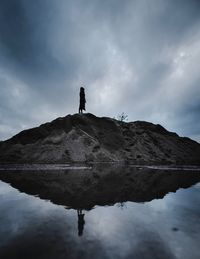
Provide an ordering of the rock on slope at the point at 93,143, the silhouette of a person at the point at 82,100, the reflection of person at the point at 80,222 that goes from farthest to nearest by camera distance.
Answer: the silhouette of a person at the point at 82,100
the rock on slope at the point at 93,143
the reflection of person at the point at 80,222

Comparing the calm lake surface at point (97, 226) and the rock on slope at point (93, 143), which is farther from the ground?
the rock on slope at point (93, 143)

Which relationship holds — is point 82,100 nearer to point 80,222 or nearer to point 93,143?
point 93,143

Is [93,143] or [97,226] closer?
[97,226]

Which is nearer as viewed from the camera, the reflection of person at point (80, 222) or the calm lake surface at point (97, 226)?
the calm lake surface at point (97, 226)

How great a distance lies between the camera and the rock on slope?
20.2 meters

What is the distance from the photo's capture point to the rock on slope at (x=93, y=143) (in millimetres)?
20203

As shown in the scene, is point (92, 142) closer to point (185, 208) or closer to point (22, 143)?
point (22, 143)

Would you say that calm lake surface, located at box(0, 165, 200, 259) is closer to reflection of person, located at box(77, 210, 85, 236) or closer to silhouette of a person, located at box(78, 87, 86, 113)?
reflection of person, located at box(77, 210, 85, 236)

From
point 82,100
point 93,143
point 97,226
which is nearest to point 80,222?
point 97,226

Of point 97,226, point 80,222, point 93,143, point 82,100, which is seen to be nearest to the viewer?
point 97,226

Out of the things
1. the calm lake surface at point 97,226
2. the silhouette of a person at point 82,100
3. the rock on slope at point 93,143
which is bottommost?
the calm lake surface at point 97,226

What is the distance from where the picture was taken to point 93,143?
921 inches

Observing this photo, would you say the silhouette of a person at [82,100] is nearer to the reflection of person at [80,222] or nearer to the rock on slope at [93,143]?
the rock on slope at [93,143]

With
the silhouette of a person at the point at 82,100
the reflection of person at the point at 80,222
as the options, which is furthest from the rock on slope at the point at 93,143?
the reflection of person at the point at 80,222
